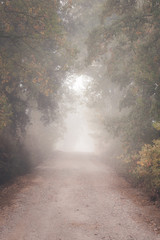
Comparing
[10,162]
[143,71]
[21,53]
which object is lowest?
[10,162]

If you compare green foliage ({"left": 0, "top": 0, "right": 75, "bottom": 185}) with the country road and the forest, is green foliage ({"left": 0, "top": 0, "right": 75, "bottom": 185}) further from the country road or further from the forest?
the country road

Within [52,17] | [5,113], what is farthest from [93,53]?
[5,113]

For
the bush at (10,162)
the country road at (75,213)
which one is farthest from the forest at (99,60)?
the country road at (75,213)

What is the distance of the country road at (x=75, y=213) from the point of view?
4.30 meters

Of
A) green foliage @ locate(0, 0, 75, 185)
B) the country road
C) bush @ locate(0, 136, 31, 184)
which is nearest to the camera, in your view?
Result: the country road

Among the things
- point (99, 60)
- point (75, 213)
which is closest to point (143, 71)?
point (99, 60)

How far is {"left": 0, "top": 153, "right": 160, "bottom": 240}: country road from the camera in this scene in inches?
169

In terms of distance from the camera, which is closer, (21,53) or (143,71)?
(143,71)

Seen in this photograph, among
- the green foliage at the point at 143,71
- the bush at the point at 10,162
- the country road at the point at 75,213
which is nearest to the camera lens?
the country road at the point at 75,213

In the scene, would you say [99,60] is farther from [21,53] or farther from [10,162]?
[10,162]

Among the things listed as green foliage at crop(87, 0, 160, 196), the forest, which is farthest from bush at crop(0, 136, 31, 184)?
green foliage at crop(87, 0, 160, 196)

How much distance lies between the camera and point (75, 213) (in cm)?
557

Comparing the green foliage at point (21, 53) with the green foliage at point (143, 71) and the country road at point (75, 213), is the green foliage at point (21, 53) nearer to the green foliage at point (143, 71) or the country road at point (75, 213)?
the green foliage at point (143, 71)

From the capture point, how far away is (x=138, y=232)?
4.40 m
